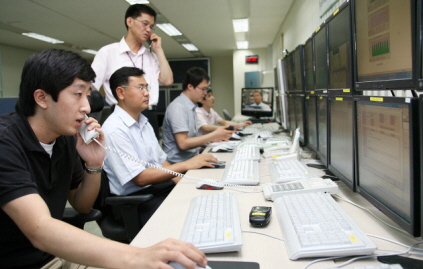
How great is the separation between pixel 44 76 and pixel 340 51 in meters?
1.10

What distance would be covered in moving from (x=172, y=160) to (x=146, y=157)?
2.81 feet

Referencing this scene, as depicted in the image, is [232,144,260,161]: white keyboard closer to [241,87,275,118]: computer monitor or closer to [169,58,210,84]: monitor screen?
[241,87,275,118]: computer monitor

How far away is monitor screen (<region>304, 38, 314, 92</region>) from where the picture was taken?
1.96 meters

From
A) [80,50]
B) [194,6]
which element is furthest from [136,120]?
[80,50]

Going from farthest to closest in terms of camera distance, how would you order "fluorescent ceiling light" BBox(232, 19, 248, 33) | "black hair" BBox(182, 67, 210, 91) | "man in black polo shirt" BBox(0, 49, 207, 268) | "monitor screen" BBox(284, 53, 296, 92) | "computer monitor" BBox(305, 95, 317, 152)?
"fluorescent ceiling light" BBox(232, 19, 248, 33)
"black hair" BBox(182, 67, 210, 91)
"monitor screen" BBox(284, 53, 296, 92)
"computer monitor" BBox(305, 95, 317, 152)
"man in black polo shirt" BBox(0, 49, 207, 268)

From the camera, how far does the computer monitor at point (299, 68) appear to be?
224cm

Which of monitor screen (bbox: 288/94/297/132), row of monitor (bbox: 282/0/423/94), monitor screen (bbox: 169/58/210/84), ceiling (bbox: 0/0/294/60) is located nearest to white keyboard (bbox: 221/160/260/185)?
row of monitor (bbox: 282/0/423/94)

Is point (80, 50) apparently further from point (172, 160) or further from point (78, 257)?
point (78, 257)

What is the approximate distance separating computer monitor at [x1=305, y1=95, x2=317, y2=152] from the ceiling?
323cm

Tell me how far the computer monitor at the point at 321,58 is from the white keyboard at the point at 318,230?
0.75 m

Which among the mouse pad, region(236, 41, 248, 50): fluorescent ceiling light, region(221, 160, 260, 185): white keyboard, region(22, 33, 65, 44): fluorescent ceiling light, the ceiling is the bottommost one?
the mouse pad

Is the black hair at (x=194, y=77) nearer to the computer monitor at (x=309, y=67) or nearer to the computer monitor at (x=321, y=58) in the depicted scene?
the computer monitor at (x=309, y=67)

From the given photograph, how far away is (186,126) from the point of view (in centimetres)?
266

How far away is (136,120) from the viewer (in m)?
2.00
